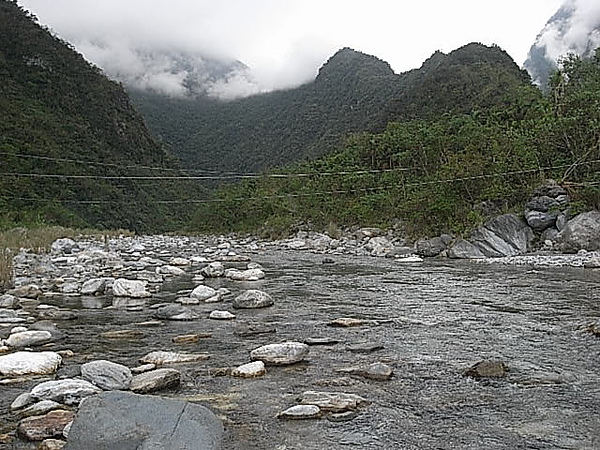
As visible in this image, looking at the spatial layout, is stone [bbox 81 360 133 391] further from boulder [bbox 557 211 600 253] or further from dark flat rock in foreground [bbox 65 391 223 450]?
boulder [bbox 557 211 600 253]

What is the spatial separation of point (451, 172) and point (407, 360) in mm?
16014

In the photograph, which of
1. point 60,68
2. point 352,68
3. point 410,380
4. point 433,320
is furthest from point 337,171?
point 352,68

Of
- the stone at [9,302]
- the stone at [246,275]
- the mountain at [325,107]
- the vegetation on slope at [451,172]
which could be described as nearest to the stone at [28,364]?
the stone at [9,302]

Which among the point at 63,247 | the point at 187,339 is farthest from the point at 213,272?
the point at 63,247

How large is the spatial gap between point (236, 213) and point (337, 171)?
1127cm

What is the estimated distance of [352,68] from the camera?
91.3m

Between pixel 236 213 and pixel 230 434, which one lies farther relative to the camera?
pixel 236 213

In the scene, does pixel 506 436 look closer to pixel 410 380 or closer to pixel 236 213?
pixel 410 380

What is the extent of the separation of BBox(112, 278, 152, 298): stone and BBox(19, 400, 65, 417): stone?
5.34 meters

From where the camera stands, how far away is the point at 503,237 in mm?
16031

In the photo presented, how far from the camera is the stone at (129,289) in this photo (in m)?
Answer: 9.11

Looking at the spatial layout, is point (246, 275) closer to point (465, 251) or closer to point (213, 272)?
point (213, 272)

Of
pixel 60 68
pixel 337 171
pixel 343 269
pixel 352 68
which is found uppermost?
pixel 352 68

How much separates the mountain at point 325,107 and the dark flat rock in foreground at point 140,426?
4003 cm
